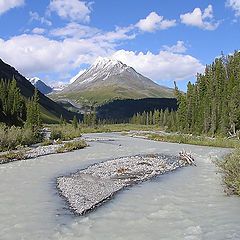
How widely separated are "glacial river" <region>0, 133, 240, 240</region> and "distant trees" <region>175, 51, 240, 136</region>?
5410 cm

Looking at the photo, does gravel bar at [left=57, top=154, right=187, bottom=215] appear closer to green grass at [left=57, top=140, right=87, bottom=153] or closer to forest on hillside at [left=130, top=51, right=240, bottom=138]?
green grass at [left=57, top=140, right=87, bottom=153]

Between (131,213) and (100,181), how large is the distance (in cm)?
602

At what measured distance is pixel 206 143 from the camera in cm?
4438

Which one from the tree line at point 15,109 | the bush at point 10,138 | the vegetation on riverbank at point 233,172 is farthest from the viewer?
the tree line at point 15,109

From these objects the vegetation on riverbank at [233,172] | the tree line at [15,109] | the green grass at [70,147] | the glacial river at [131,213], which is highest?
the tree line at [15,109]

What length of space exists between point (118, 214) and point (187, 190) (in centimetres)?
554

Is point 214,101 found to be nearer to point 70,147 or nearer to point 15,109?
point 70,147

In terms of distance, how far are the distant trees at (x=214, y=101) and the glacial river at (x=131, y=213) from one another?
177 ft

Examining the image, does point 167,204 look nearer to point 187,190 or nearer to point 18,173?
point 187,190

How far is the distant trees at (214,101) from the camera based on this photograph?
65688 millimetres

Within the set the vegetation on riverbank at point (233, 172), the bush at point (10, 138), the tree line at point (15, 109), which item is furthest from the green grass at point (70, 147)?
the tree line at point (15, 109)

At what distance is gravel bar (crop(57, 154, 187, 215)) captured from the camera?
12514 millimetres

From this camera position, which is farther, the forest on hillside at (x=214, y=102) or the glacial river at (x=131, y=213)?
the forest on hillside at (x=214, y=102)

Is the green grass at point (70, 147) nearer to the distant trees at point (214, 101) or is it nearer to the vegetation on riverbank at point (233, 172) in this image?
the vegetation on riverbank at point (233, 172)
